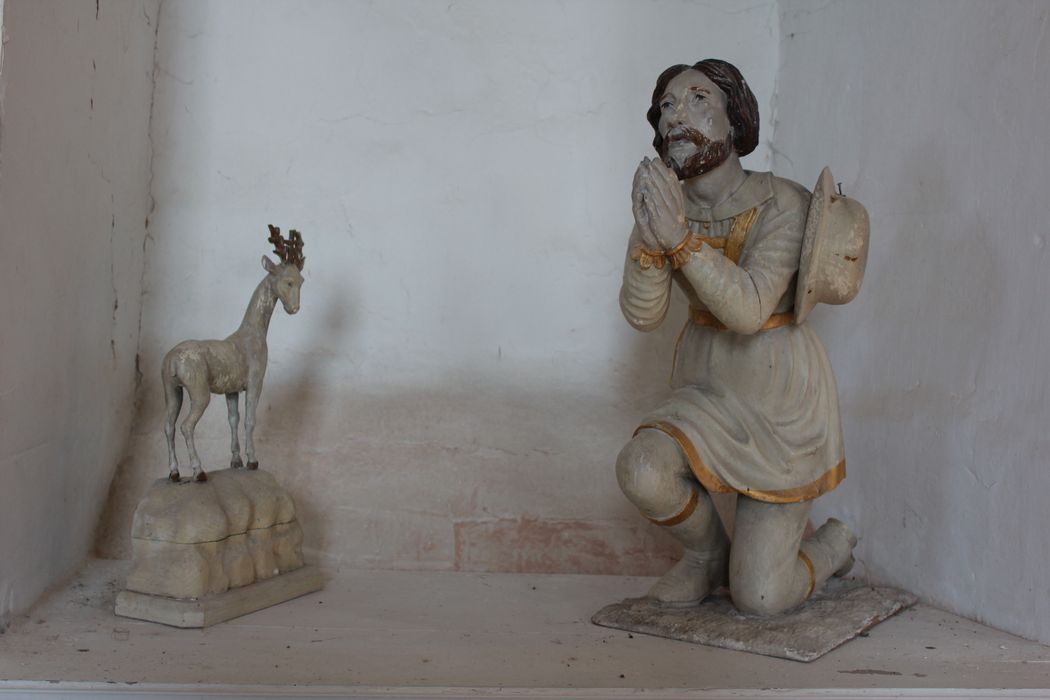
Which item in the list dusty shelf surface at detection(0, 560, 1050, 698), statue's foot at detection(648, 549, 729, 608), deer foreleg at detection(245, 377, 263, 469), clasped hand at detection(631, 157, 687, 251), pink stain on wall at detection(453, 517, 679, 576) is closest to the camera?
dusty shelf surface at detection(0, 560, 1050, 698)

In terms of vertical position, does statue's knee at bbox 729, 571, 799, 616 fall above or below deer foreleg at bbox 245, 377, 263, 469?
below

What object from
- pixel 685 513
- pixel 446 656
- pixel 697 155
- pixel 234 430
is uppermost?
pixel 697 155

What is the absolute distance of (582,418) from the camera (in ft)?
10.8

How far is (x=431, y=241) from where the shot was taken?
333 centimetres

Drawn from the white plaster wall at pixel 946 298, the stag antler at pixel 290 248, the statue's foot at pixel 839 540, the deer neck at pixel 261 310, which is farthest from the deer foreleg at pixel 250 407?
the white plaster wall at pixel 946 298

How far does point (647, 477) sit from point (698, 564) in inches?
14.3

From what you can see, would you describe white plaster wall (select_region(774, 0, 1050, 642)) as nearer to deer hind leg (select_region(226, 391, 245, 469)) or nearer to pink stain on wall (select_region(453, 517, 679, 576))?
pink stain on wall (select_region(453, 517, 679, 576))

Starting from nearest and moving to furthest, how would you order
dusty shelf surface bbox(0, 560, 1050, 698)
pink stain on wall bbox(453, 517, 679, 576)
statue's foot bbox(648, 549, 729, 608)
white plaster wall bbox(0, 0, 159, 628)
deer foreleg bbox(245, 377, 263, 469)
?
dusty shelf surface bbox(0, 560, 1050, 698), white plaster wall bbox(0, 0, 159, 628), statue's foot bbox(648, 549, 729, 608), deer foreleg bbox(245, 377, 263, 469), pink stain on wall bbox(453, 517, 679, 576)

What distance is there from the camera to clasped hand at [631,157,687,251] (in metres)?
2.19

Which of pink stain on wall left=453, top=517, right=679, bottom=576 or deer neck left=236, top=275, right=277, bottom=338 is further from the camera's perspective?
pink stain on wall left=453, top=517, right=679, bottom=576

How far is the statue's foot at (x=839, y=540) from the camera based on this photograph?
8.75 feet

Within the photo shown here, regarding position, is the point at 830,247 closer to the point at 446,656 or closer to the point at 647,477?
the point at 647,477

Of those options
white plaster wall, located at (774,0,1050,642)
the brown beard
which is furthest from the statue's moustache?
white plaster wall, located at (774,0,1050,642)

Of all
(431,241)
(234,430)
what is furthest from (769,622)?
(431,241)
